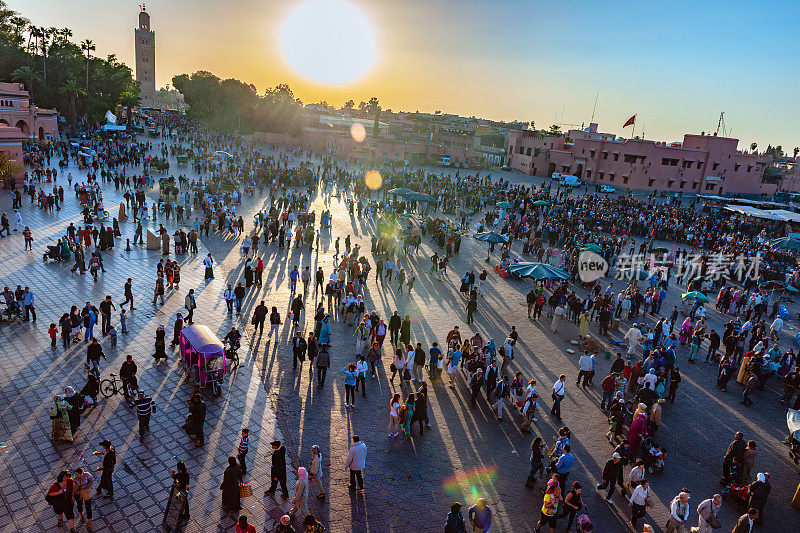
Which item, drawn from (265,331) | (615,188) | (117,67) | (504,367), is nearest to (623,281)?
(504,367)

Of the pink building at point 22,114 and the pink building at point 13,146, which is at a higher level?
the pink building at point 22,114

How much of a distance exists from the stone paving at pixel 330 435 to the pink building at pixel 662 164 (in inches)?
1759

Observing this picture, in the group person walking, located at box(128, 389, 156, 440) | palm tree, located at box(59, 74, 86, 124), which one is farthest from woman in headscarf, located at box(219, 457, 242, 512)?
palm tree, located at box(59, 74, 86, 124)

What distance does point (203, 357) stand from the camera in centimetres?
1020

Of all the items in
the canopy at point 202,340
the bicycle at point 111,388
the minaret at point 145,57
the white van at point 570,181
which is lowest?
the bicycle at point 111,388

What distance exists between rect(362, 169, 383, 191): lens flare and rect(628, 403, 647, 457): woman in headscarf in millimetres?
33497

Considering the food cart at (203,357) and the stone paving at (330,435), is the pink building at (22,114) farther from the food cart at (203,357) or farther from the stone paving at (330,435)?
the food cart at (203,357)

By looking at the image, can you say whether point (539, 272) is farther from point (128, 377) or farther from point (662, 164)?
point (662, 164)

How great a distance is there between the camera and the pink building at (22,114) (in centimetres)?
4308

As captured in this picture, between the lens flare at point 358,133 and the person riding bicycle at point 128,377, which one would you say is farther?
the lens flare at point 358,133

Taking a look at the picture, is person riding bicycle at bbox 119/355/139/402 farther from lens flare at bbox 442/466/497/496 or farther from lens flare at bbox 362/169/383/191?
lens flare at bbox 362/169/383/191

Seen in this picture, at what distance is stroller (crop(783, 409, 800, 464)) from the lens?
9.87 metres

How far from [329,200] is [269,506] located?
29.9m

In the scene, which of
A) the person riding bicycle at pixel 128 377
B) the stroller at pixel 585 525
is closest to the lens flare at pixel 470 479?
the stroller at pixel 585 525
